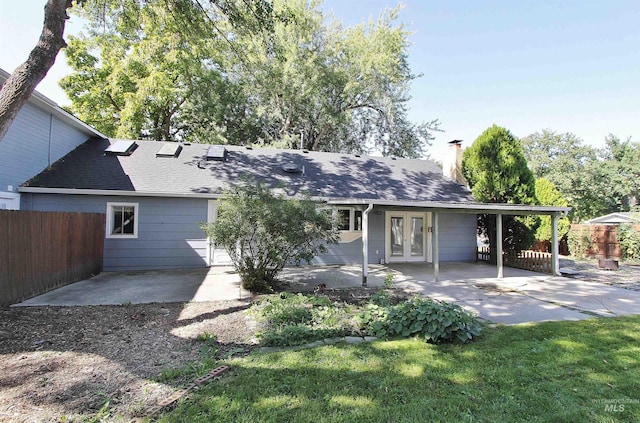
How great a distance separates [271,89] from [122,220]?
471 inches

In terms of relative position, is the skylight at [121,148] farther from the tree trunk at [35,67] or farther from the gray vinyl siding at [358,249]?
the gray vinyl siding at [358,249]

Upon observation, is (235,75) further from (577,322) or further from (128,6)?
(577,322)

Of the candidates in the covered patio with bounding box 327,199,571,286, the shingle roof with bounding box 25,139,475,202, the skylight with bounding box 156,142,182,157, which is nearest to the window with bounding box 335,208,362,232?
the shingle roof with bounding box 25,139,475,202

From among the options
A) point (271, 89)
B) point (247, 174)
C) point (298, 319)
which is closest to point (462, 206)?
point (298, 319)

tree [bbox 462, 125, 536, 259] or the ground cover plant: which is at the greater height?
tree [bbox 462, 125, 536, 259]

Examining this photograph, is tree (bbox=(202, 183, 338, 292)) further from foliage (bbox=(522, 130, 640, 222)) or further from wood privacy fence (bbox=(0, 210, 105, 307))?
foliage (bbox=(522, 130, 640, 222))

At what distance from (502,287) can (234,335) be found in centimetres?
631

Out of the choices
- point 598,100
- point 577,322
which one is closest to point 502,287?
point 577,322

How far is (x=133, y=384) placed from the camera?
117 inches

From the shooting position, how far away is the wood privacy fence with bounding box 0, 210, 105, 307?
5.45 metres

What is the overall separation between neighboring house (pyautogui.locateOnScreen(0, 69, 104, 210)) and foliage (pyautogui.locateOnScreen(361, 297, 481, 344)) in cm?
881

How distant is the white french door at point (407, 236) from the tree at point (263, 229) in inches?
201

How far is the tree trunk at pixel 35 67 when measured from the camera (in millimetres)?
4277

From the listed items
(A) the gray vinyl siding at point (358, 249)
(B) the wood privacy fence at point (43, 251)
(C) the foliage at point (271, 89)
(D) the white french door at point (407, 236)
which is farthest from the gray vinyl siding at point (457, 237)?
(B) the wood privacy fence at point (43, 251)
